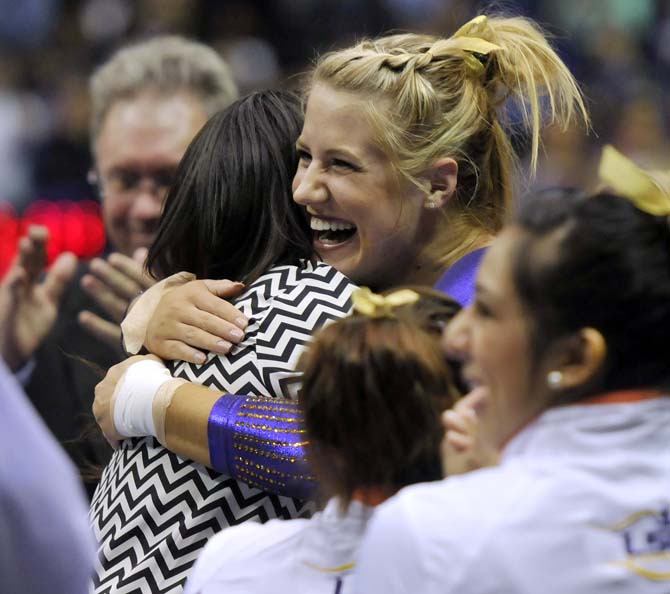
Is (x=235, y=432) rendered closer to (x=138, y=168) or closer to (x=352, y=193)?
(x=352, y=193)

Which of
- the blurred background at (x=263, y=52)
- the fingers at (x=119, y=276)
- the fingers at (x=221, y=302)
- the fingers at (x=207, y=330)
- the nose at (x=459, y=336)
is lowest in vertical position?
the blurred background at (x=263, y=52)

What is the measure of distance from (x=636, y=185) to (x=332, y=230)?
86 centimetres

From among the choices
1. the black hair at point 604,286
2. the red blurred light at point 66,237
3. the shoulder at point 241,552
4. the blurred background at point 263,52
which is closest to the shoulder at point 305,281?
the shoulder at point 241,552

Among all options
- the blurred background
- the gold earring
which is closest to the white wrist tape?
the gold earring

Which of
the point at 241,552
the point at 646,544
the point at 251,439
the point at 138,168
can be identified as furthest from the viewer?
the point at 138,168

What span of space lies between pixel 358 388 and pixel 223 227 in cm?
64

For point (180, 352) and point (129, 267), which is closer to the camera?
point (180, 352)

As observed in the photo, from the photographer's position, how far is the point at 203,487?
193 centimetres

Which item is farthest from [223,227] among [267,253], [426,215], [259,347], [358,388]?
[358,388]

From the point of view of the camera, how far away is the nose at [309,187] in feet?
7.05

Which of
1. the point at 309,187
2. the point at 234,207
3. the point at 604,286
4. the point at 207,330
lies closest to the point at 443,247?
the point at 309,187

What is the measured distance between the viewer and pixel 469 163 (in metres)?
2.31

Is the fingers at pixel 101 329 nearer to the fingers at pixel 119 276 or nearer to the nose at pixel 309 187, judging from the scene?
the fingers at pixel 119 276

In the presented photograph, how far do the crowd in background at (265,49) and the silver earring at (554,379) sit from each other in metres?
5.10
